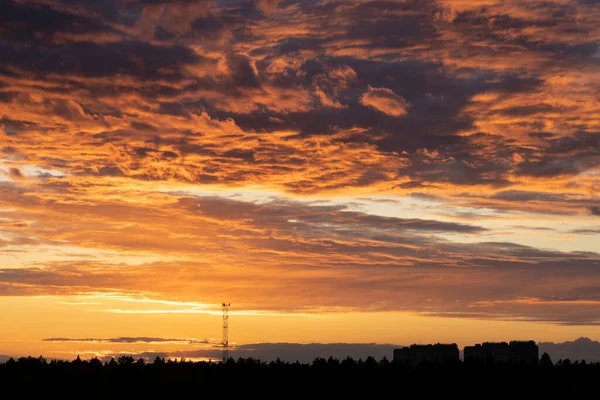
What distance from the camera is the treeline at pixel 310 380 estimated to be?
34.8 meters

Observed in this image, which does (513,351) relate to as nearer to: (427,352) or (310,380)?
(427,352)

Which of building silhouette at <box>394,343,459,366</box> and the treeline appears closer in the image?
the treeline

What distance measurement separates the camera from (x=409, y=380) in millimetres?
35719

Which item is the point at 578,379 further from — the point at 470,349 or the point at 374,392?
the point at 470,349

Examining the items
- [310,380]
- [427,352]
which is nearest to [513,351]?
[427,352]

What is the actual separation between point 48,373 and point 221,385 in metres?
8.27

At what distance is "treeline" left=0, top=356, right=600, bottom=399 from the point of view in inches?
1369

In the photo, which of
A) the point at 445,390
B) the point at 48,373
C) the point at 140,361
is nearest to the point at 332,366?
the point at 445,390

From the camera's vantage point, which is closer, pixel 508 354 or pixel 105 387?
pixel 105 387

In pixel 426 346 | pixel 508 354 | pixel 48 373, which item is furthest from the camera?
pixel 426 346

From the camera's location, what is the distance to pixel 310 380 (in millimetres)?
36062

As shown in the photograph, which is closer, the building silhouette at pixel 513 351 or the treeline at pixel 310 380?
the treeline at pixel 310 380

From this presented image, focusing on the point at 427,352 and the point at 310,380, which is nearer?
the point at 310,380

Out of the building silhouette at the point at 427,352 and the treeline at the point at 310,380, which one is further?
the building silhouette at the point at 427,352
